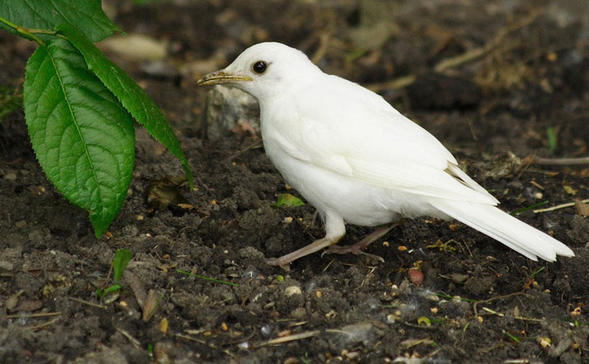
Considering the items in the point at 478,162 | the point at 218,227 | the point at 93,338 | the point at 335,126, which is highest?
the point at 335,126

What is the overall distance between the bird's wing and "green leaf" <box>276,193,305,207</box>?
2.11 ft

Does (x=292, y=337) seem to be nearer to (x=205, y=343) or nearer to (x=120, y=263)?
(x=205, y=343)

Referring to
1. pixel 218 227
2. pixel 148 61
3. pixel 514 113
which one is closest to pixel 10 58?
pixel 148 61

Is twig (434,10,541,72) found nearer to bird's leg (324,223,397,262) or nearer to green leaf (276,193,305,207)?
green leaf (276,193,305,207)

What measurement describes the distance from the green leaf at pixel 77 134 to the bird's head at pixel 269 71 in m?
0.89

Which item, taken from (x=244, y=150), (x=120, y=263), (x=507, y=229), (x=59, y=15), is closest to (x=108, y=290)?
(x=120, y=263)

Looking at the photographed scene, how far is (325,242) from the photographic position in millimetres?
3967

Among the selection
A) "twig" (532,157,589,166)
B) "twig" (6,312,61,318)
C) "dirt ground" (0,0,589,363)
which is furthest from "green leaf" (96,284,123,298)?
"twig" (532,157,589,166)

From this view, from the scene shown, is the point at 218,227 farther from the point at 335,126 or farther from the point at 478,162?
the point at 478,162

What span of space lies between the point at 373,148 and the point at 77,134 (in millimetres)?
1361

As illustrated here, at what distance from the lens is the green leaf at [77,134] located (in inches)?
128

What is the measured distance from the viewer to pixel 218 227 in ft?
13.2

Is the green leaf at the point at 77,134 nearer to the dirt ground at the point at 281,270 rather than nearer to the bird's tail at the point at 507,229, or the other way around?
the dirt ground at the point at 281,270

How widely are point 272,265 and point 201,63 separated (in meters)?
3.70
